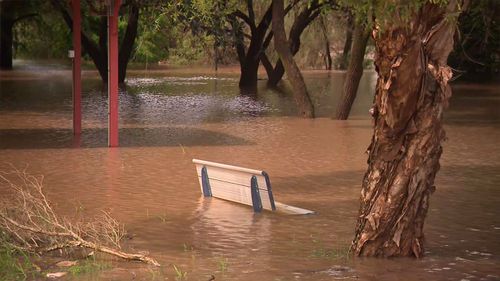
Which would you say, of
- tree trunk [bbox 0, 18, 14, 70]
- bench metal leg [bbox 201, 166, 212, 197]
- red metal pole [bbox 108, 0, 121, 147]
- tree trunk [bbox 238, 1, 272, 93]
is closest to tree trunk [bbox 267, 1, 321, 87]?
tree trunk [bbox 238, 1, 272, 93]

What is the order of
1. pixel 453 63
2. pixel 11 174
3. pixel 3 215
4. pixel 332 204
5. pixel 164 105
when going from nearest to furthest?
1. pixel 3 215
2. pixel 332 204
3. pixel 11 174
4. pixel 164 105
5. pixel 453 63

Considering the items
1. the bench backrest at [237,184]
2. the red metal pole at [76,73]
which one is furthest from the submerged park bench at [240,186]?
the red metal pole at [76,73]

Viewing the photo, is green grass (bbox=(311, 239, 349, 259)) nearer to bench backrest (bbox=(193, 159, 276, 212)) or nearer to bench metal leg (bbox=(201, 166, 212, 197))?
bench backrest (bbox=(193, 159, 276, 212))

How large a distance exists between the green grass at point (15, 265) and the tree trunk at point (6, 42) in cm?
4645

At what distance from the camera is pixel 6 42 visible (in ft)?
190

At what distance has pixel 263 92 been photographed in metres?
39.3

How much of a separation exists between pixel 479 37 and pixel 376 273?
35358 millimetres

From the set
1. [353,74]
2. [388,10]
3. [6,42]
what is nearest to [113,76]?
[353,74]

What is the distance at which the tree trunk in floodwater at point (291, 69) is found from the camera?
26.9 meters

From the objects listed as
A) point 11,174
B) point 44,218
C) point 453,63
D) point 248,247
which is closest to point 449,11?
point 248,247

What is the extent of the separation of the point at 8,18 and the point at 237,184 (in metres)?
43.6

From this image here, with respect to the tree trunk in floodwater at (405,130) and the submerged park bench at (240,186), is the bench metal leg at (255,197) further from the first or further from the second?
the tree trunk in floodwater at (405,130)

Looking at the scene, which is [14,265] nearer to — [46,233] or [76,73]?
[46,233]

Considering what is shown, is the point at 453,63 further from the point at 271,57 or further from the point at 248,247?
the point at 248,247
